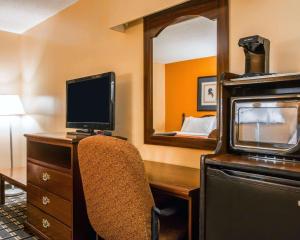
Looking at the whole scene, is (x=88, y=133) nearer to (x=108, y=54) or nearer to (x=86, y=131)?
(x=86, y=131)

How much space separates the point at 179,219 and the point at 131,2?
1.59m

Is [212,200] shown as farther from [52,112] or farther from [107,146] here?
[52,112]

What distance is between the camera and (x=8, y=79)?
4086mm

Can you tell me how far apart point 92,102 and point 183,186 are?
133 centimetres

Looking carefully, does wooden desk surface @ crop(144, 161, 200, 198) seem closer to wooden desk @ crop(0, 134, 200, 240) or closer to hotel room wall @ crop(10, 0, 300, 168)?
wooden desk @ crop(0, 134, 200, 240)

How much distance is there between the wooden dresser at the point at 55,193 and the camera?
2.02 meters

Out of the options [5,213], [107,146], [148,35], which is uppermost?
[148,35]

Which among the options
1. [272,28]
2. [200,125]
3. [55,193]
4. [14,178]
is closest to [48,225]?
[55,193]

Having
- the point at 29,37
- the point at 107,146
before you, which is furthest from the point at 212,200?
the point at 29,37

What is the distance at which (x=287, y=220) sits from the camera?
0.99m

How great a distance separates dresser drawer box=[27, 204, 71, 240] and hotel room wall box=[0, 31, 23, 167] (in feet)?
6.11

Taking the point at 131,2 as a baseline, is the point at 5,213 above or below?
below

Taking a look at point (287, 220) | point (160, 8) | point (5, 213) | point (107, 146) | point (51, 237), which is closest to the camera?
point (287, 220)

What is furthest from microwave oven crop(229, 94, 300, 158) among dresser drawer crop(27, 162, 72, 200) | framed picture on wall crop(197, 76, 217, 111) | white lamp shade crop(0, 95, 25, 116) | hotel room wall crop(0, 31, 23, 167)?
hotel room wall crop(0, 31, 23, 167)
